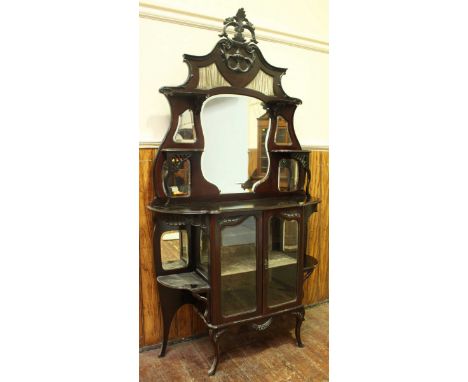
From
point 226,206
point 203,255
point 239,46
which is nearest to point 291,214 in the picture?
point 226,206

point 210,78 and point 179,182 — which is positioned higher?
point 210,78

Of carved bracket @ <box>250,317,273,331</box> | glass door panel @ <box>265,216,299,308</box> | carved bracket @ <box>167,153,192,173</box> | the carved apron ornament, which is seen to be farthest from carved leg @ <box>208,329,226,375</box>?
the carved apron ornament

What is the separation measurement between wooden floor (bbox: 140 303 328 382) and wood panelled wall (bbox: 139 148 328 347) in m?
0.12

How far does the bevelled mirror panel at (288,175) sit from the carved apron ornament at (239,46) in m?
0.73

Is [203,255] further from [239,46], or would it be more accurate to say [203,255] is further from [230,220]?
[239,46]

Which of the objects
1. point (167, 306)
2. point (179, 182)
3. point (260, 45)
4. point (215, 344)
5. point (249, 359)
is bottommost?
point (249, 359)

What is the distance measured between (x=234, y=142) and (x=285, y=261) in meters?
0.87

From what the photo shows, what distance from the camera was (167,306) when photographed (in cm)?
214
